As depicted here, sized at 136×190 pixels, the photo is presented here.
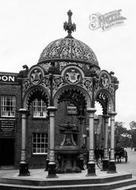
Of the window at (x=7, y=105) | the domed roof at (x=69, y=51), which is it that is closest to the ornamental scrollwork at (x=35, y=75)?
the domed roof at (x=69, y=51)

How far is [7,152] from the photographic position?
109ft

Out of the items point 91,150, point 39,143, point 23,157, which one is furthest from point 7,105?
point 91,150

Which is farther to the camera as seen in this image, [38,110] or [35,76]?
[38,110]

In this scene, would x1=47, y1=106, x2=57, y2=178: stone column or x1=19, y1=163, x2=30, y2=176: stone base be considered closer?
x1=47, y1=106, x2=57, y2=178: stone column

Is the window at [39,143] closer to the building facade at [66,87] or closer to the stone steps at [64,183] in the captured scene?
the building facade at [66,87]

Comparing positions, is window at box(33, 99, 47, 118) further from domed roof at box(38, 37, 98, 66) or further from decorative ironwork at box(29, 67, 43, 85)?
decorative ironwork at box(29, 67, 43, 85)

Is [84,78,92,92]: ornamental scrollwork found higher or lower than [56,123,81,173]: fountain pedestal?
higher

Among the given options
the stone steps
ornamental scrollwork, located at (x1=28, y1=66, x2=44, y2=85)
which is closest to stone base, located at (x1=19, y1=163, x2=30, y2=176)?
the stone steps

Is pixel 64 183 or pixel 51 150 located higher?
pixel 51 150

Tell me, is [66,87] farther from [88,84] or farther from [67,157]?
[67,157]

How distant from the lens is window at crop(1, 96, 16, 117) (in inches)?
1280

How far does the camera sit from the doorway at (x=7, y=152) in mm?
33031

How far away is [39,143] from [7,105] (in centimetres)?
421

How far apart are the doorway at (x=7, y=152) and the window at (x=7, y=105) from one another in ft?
7.45
